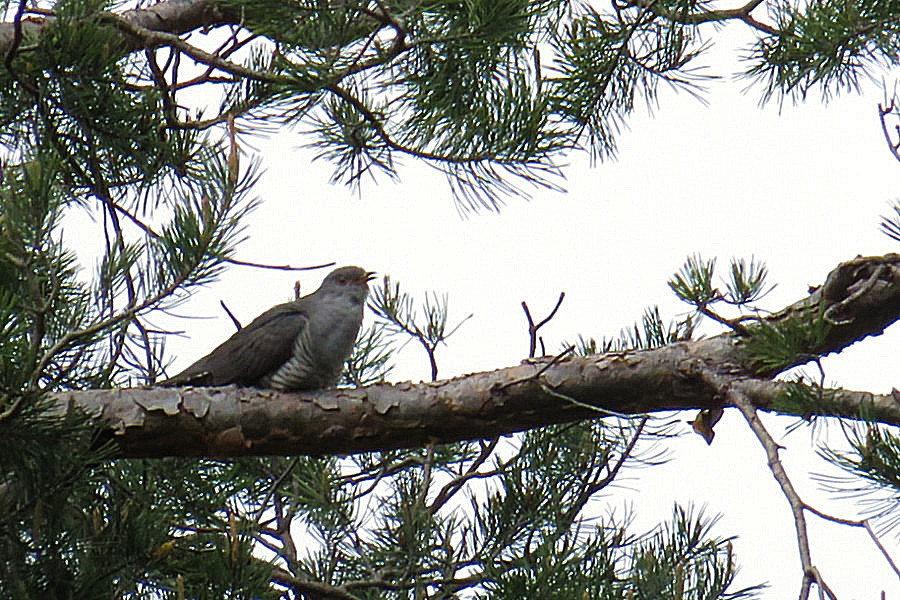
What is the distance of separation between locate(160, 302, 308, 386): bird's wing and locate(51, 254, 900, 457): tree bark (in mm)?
Answer: 713

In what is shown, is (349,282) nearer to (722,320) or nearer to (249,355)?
(249,355)

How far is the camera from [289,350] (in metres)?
3.06

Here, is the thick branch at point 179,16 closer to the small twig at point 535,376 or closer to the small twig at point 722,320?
the small twig at point 535,376

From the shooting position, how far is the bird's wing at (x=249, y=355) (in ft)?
10.1

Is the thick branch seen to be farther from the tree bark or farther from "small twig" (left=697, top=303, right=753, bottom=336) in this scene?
"small twig" (left=697, top=303, right=753, bottom=336)

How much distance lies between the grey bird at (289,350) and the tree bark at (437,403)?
55 cm

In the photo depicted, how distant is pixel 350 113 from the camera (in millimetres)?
2506

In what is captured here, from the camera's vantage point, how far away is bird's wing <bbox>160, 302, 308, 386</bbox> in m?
3.07

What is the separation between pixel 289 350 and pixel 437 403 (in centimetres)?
84

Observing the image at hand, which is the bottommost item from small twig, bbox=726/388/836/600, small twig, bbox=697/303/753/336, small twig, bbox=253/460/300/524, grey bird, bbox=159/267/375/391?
small twig, bbox=726/388/836/600

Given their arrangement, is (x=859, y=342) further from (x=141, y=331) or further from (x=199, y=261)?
(x=141, y=331)

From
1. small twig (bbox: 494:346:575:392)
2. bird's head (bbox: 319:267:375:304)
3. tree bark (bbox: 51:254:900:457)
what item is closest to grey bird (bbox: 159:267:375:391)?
bird's head (bbox: 319:267:375:304)

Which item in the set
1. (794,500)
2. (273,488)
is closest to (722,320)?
(794,500)

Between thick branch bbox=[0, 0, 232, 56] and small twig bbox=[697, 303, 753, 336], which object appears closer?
small twig bbox=[697, 303, 753, 336]
